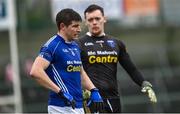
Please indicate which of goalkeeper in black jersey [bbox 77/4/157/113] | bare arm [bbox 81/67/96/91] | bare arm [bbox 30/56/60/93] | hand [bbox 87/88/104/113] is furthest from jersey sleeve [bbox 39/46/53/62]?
goalkeeper in black jersey [bbox 77/4/157/113]

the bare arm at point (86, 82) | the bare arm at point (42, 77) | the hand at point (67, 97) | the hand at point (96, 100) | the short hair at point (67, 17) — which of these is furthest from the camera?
the hand at point (96, 100)

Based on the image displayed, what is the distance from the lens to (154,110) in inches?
893

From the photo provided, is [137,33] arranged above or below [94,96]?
below

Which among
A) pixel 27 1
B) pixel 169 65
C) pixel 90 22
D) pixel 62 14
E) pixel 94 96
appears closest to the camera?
pixel 62 14

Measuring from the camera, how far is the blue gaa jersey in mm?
9750

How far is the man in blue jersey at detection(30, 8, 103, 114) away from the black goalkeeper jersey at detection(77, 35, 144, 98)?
1.35 m

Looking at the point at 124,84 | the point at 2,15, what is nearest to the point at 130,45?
the point at 124,84

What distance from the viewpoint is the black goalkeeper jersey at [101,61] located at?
36.9 feet

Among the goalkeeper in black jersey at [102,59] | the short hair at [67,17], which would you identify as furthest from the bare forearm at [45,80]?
the goalkeeper in black jersey at [102,59]

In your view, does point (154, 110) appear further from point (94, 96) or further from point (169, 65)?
point (94, 96)

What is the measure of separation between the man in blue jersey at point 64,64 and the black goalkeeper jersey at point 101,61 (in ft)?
4.43

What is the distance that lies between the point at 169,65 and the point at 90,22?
52.6 ft

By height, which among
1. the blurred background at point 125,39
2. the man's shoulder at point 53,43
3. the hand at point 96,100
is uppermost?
the man's shoulder at point 53,43

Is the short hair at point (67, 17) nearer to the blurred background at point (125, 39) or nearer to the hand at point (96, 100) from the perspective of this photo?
the hand at point (96, 100)
